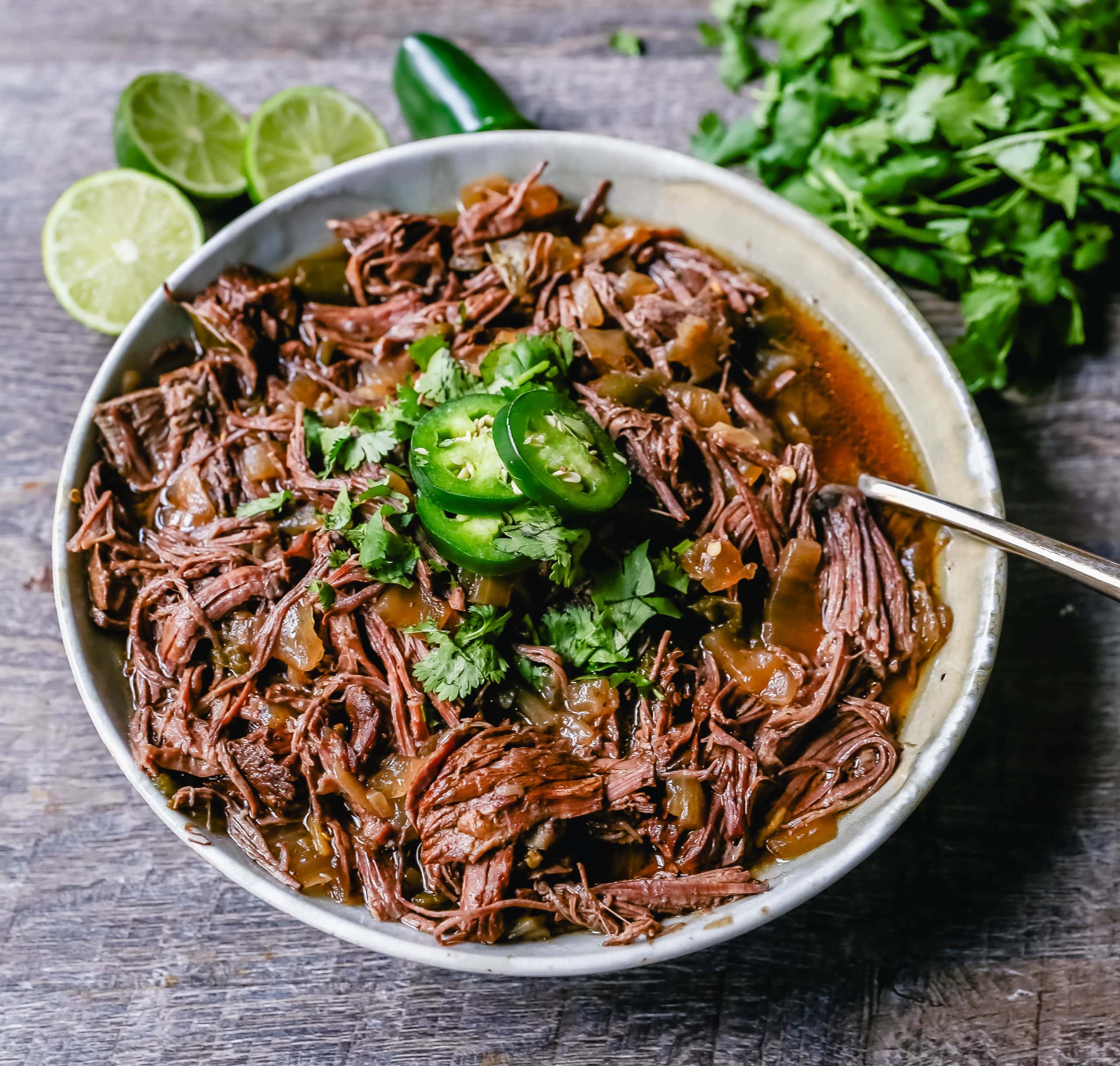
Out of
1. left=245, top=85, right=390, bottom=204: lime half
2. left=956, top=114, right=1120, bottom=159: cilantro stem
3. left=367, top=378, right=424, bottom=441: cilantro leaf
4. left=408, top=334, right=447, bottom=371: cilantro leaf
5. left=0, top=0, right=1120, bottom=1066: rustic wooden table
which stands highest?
left=245, top=85, right=390, bottom=204: lime half

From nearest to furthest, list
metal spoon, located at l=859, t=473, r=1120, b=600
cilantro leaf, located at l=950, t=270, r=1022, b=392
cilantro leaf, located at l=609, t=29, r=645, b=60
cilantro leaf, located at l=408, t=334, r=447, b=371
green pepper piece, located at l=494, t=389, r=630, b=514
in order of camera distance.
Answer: green pepper piece, located at l=494, t=389, r=630, b=514 < metal spoon, located at l=859, t=473, r=1120, b=600 < cilantro leaf, located at l=408, t=334, r=447, b=371 < cilantro leaf, located at l=950, t=270, r=1022, b=392 < cilantro leaf, located at l=609, t=29, r=645, b=60

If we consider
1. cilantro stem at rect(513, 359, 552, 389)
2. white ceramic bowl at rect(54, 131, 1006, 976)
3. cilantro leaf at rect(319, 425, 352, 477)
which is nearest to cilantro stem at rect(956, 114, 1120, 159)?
white ceramic bowl at rect(54, 131, 1006, 976)

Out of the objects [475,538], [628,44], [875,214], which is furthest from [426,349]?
[628,44]

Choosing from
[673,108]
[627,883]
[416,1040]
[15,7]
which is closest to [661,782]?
[627,883]

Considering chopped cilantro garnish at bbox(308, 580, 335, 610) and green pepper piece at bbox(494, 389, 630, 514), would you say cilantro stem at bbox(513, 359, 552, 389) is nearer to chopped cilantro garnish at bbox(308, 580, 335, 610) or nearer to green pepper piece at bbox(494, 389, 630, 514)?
green pepper piece at bbox(494, 389, 630, 514)

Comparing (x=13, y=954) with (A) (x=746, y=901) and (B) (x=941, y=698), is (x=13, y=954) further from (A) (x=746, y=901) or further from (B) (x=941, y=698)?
(B) (x=941, y=698)

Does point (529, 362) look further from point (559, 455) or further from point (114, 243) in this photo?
point (114, 243)
